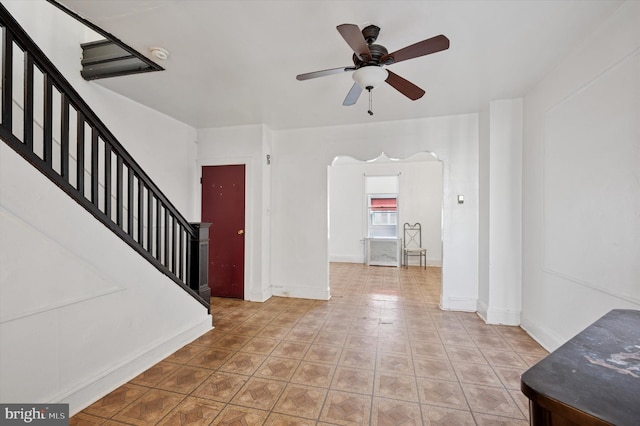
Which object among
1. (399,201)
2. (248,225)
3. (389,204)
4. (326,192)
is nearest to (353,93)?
(326,192)

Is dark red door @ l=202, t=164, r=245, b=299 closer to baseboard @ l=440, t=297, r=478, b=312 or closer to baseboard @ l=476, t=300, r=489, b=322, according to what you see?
baseboard @ l=440, t=297, r=478, b=312

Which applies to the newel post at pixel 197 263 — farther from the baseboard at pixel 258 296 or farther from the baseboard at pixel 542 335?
the baseboard at pixel 542 335

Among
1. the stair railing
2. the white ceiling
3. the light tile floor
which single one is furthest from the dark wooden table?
the stair railing

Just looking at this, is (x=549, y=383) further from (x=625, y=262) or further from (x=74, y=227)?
(x=74, y=227)

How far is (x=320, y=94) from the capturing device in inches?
133

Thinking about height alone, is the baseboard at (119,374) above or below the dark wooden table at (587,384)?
below

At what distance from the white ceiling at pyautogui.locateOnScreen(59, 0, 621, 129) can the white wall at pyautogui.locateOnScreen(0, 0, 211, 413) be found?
1206mm

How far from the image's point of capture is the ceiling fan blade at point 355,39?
1.69 m

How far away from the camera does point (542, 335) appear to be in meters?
2.99

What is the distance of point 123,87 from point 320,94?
7.51ft

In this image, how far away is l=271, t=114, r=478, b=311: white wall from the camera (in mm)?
4117

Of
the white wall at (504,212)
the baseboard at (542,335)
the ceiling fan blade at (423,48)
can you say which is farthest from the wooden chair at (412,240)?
the ceiling fan blade at (423,48)

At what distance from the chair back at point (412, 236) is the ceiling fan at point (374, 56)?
18.3 ft

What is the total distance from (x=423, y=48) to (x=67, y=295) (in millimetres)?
2868
